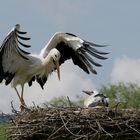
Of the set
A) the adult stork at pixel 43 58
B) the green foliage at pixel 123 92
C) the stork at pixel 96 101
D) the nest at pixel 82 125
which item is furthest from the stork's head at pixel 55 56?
the green foliage at pixel 123 92

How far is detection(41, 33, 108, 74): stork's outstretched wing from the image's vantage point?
1279cm

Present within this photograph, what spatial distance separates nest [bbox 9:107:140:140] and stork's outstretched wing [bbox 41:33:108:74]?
294 cm

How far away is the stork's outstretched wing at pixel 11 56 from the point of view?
485 inches

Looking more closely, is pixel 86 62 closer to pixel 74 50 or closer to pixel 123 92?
pixel 74 50

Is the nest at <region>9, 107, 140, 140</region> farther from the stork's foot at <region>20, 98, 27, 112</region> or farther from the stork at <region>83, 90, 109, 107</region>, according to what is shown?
the stork's foot at <region>20, 98, 27, 112</region>

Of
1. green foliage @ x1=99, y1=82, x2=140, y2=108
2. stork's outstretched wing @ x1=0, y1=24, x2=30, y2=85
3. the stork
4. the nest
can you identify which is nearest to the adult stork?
stork's outstretched wing @ x1=0, y1=24, x2=30, y2=85

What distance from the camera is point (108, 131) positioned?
939 centimetres

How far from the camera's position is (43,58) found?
1313 centimetres

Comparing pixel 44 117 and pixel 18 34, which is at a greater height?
pixel 18 34

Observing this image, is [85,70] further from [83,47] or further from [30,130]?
[30,130]

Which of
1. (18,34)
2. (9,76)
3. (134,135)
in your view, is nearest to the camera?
(134,135)

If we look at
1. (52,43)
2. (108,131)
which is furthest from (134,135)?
(52,43)

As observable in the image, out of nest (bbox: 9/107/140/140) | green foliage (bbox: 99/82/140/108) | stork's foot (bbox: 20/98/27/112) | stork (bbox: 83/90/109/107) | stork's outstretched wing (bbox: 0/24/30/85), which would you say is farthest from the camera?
green foliage (bbox: 99/82/140/108)

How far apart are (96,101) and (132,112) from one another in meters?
1.19
